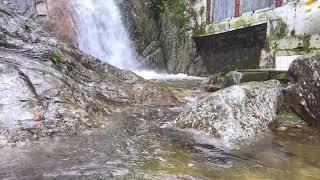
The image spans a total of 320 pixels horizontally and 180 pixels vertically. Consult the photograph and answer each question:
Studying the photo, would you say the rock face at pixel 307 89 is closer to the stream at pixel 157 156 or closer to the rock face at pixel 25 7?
the stream at pixel 157 156

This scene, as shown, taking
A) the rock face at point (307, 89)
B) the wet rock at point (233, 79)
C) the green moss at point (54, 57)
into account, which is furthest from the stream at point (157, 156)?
the wet rock at point (233, 79)

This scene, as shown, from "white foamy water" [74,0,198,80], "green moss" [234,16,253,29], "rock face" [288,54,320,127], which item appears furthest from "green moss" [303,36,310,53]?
"white foamy water" [74,0,198,80]

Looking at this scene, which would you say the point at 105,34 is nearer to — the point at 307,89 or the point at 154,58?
the point at 154,58

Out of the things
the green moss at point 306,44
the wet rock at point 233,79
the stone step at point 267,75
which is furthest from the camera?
A: the green moss at point 306,44

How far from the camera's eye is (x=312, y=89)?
6.20 m

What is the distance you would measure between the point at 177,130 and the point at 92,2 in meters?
13.3

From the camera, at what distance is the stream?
12.3 feet

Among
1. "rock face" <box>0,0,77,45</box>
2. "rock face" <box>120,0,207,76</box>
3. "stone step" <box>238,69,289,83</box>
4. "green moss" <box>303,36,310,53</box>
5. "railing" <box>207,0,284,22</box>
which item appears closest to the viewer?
A: "stone step" <box>238,69,289,83</box>

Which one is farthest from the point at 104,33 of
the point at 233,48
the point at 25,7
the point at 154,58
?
the point at 233,48

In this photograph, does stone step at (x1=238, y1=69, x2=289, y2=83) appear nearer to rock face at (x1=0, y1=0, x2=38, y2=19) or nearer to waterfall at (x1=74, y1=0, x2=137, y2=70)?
waterfall at (x1=74, y1=0, x2=137, y2=70)

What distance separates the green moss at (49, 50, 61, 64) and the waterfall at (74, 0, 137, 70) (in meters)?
8.10

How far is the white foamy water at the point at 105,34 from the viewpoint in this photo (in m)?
16.4

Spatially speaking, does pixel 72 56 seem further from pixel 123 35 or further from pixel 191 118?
pixel 123 35

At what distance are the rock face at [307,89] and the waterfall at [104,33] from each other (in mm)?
10905
